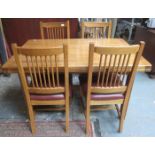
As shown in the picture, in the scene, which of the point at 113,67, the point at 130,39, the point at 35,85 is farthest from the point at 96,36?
the point at 130,39

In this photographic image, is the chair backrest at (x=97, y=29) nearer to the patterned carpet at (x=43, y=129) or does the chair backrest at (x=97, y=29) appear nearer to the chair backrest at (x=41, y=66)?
the chair backrest at (x=41, y=66)

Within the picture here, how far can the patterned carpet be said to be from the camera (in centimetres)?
160

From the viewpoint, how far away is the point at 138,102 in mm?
2059

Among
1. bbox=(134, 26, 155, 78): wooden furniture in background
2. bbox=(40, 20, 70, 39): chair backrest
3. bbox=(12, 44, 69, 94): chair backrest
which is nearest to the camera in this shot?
bbox=(12, 44, 69, 94): chair backrest

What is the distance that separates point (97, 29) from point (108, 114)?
1247 mm

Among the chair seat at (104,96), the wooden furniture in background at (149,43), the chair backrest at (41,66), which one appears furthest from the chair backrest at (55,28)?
the wooden furniture in background at (149,43)

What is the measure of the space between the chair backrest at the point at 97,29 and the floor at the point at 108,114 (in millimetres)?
950

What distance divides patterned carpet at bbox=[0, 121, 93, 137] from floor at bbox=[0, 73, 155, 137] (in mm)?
78

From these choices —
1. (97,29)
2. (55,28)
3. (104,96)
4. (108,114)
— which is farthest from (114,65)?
(55,28)

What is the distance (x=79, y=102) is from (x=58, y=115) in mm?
364

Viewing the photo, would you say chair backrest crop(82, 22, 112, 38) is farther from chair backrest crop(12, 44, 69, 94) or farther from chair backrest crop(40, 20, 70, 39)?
chair backrest crop(12, 44, 69, 94)

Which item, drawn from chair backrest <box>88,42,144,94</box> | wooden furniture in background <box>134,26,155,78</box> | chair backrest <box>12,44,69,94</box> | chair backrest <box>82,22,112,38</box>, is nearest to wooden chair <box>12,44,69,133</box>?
chair backrest <box>12,44,69,94</box>

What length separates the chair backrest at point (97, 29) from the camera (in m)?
2.14
